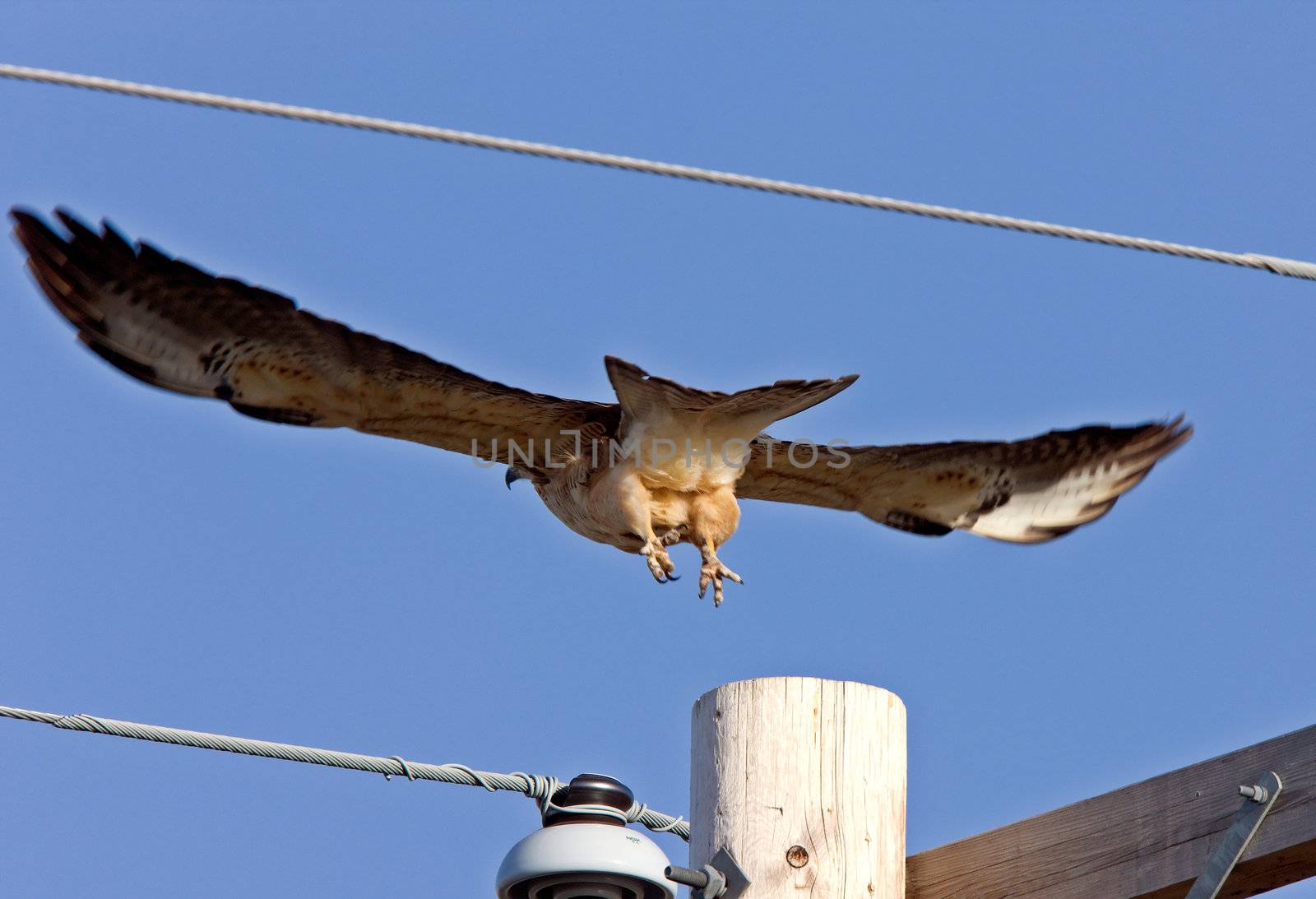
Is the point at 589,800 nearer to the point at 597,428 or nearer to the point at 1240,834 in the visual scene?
the point at 1240,834

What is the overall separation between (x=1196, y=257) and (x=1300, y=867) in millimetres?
1455

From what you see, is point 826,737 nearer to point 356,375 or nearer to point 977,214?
point 977,214

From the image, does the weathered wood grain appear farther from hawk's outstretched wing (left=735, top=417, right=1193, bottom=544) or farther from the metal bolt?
hawk's outstretched wing (left=735, top=417, right=1193, bottom=544)

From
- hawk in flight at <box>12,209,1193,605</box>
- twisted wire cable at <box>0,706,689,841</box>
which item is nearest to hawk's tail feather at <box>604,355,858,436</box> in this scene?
hawk in flight at <box>12,209,1193,605</box>

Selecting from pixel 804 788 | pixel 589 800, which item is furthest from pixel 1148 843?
pixel 589 800

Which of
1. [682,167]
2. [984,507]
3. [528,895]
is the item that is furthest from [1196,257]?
[984,507]

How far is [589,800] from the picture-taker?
13.3ft

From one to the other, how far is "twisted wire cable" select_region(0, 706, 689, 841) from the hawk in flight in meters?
2.10

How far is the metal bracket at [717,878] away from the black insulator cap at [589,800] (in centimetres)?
45

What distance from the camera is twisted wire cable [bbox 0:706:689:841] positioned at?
4.26m

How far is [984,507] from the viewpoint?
25.3 feet

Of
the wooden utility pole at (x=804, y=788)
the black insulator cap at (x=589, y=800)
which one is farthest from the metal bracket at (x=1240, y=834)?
the black insulator cap at (x=589, y=800)

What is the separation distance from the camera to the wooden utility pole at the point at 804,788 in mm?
3592

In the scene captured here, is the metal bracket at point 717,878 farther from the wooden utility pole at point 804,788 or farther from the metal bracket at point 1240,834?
the metal bracket at point 1240,834
